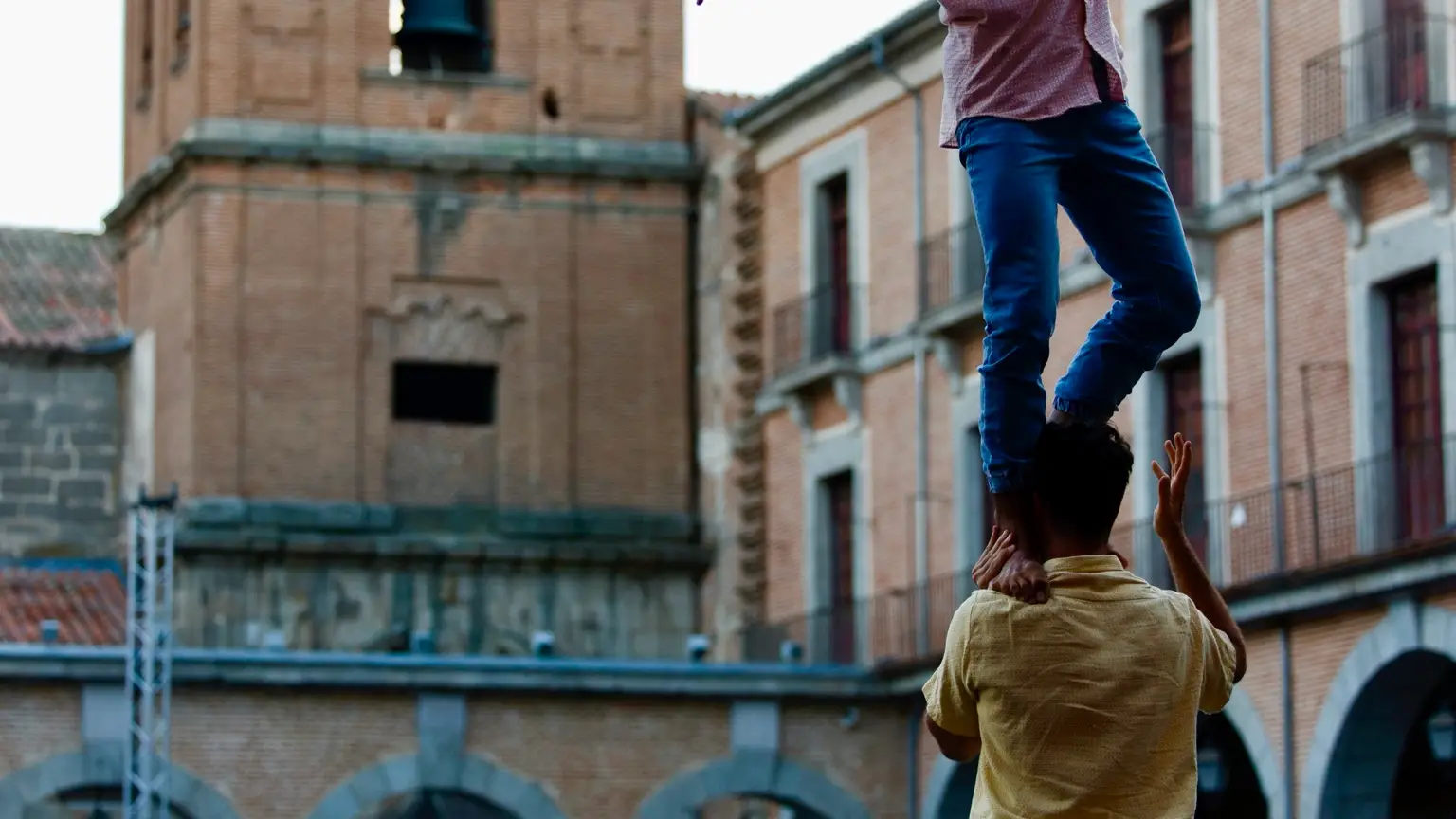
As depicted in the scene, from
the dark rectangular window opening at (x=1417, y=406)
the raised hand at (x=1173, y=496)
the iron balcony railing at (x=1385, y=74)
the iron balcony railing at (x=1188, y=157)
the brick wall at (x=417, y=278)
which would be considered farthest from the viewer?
the brick wall at (x=417, y=278)

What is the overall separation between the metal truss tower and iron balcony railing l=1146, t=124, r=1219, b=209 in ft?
24.7

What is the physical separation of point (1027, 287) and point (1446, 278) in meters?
16.0

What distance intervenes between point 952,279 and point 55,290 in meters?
10.1

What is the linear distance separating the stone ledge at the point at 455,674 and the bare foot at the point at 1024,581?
65.5 ft

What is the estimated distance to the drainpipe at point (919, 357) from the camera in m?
27.1

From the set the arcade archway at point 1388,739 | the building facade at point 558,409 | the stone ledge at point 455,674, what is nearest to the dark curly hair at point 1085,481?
the arcade archway at point 1388,739

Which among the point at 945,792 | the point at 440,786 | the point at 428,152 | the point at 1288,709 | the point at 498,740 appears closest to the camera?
the point at 1288,709

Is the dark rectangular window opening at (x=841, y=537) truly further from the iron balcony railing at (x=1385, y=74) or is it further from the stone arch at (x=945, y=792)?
the iron balcony railing at (x=1385, y=74)

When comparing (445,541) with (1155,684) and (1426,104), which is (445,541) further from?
(1155,684)

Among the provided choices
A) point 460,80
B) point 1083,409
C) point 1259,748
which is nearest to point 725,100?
point 460,80

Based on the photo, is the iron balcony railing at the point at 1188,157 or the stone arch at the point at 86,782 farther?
the stone arch at the point at 86,782

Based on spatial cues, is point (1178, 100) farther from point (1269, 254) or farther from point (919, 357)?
point (919, 357)

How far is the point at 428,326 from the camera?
29797 millimetres

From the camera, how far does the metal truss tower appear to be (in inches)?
907
